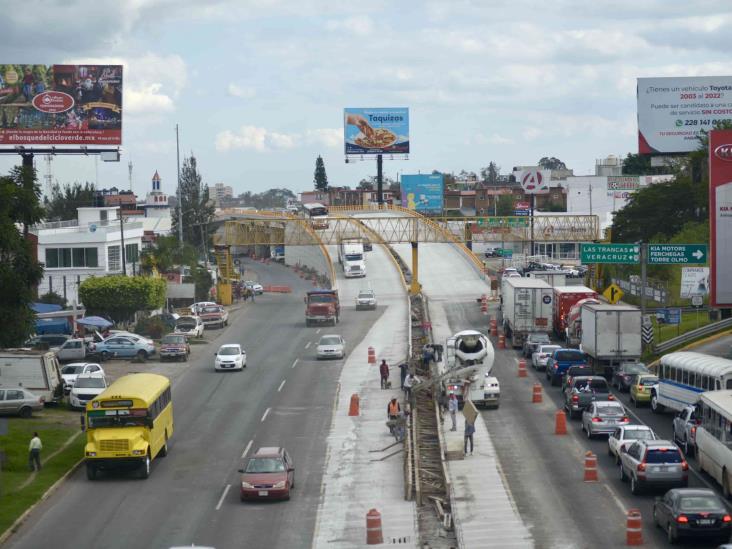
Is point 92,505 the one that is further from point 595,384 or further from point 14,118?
point 14,118

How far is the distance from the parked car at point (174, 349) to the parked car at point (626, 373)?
23265mm

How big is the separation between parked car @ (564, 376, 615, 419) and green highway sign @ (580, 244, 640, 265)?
18.1 metres

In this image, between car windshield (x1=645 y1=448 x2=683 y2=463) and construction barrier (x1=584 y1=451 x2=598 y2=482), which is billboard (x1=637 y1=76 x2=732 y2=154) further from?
car windshield (x1=645 y1=448 x2=683 y2=463)

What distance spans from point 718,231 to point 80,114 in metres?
44.3

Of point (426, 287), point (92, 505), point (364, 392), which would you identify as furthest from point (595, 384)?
point (426, 287)

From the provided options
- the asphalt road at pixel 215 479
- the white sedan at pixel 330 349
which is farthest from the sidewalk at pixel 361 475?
the white sedan at pixel 330 349

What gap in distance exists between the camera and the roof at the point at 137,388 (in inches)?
1362

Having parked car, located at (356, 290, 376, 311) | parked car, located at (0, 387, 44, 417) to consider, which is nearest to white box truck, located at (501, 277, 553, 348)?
parked car, located at (356, 290, 376, 311)

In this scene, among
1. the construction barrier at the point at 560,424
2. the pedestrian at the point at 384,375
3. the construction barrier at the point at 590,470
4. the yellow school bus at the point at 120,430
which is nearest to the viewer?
the construction barrier at the point at 590,470

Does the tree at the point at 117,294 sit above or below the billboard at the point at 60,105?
below

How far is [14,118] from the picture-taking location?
79.9 meters

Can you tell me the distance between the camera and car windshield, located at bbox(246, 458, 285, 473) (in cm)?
3297

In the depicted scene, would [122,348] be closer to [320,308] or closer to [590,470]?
[320,308]

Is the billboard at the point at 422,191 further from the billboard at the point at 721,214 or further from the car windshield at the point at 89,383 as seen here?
the car windshield at the point at 89,383
